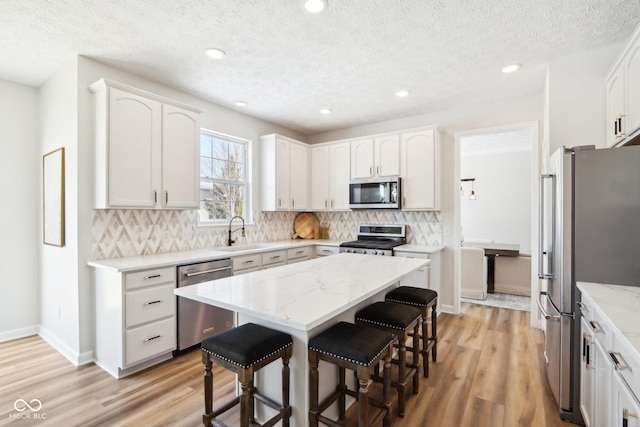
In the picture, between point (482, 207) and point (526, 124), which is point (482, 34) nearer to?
point (526, 124)

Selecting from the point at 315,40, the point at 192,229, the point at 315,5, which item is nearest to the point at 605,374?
the point at 315,5

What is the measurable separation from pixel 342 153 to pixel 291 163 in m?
0.79

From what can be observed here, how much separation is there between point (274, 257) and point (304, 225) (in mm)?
1415

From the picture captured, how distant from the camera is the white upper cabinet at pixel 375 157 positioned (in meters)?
4.25

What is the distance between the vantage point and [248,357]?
145cm

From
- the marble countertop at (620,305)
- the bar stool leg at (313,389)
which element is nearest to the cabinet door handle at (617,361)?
the marble countertop at (620,305)

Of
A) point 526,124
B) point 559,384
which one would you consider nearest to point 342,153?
point 526,124

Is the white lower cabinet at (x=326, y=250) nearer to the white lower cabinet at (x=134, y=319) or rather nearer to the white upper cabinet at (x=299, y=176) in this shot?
the white upper cabinet at (x=299, y=176)

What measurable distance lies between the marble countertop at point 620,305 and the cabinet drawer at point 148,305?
2.98m

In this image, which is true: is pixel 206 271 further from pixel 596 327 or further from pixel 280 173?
pixel 596 327

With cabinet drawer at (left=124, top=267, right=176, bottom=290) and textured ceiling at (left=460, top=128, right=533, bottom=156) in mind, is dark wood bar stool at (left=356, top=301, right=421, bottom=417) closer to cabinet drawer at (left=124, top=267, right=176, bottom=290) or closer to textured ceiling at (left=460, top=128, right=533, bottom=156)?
cabinet drawer at (left=124, top=267, right=176, bottom=290)

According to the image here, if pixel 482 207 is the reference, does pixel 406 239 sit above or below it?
below

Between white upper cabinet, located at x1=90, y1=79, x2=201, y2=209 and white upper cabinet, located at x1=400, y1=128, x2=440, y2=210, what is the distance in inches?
103

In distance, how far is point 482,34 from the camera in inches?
94.5
